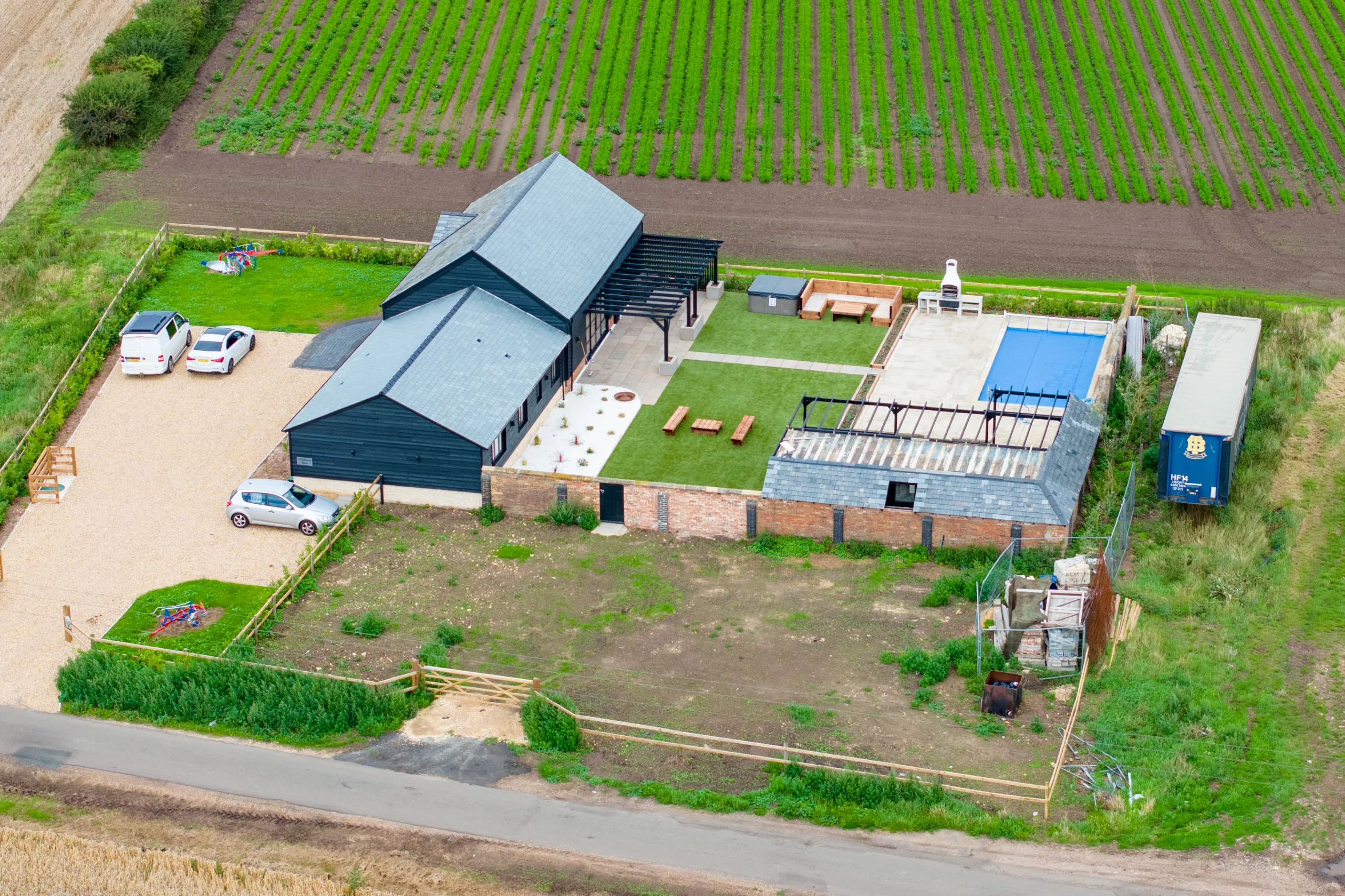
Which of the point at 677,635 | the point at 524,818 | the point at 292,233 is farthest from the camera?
the point at 292,233

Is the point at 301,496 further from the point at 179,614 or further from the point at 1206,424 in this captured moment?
the point at 1206,424

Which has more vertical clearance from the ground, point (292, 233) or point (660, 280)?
point (292, 233)

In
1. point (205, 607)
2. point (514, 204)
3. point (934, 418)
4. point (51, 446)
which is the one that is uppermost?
point (514, 204)

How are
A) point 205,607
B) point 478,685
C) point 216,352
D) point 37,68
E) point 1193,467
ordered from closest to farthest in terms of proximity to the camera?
point 478,685 < point 205,607 < point 1193,467 < point 216,352 < point 37,68

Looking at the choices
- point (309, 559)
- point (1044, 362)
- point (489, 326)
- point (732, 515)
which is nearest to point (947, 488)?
point (732, 515)

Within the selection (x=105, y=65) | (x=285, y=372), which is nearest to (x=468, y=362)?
(x=285, y=372)

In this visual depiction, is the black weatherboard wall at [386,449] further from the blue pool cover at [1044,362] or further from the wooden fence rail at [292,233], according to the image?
the wooden fence rail at [292,233]

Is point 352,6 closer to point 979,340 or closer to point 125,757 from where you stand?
point 979,340

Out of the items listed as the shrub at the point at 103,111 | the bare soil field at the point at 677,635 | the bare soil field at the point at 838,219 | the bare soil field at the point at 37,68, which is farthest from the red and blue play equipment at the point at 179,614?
the shrub at the point at 103,111
